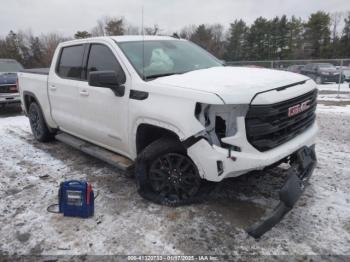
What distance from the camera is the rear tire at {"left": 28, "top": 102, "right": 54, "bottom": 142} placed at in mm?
6230

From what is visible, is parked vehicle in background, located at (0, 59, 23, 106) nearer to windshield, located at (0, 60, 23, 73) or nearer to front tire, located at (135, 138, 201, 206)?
windshield, located at (0, 60, 23, 73)

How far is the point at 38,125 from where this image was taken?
6441mm

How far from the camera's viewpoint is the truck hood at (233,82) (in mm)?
2840

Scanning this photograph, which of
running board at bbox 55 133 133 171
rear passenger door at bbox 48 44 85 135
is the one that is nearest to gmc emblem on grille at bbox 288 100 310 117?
running board at bbox 55 133 133 171

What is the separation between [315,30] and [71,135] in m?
54.2

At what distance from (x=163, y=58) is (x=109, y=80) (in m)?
0.86

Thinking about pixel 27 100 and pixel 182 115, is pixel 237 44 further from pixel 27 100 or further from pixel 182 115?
pixel 182 115

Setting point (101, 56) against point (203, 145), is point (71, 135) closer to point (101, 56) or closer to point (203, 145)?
point (101, 56)

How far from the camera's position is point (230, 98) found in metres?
2.81

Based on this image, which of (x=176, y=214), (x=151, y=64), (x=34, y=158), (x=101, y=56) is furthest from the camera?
(x=34, y=158)

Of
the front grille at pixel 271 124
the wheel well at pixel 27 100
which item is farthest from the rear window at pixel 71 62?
the front grille at pixel 271 124

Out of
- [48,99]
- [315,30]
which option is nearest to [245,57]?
[315,30]

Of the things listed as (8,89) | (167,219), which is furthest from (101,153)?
(8,89)

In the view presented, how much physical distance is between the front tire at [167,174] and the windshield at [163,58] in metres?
0.88
